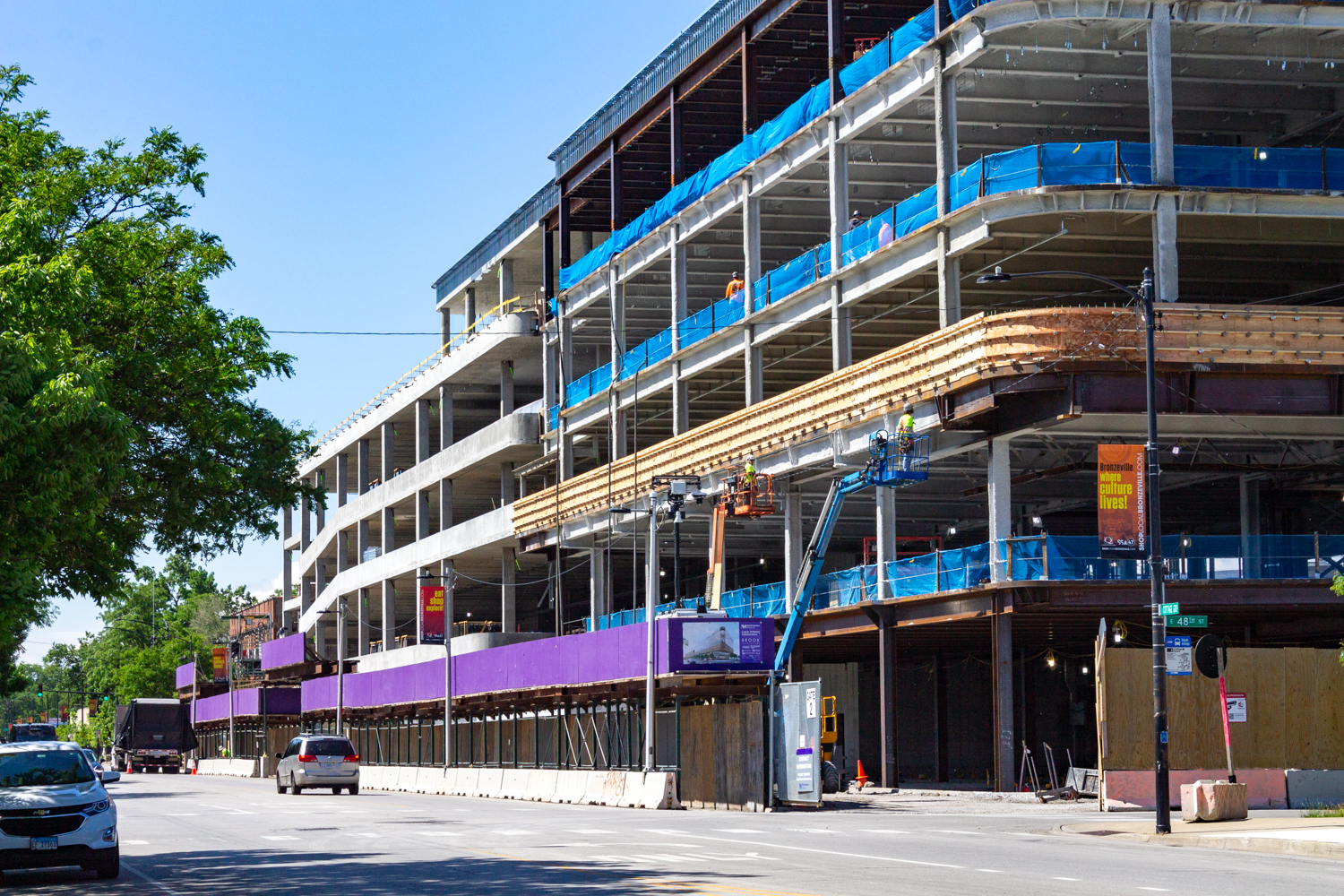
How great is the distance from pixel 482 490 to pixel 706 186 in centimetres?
3595

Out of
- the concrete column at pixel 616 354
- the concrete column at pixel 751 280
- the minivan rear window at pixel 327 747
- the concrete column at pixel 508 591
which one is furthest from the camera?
the concrete column at pixel 508 591

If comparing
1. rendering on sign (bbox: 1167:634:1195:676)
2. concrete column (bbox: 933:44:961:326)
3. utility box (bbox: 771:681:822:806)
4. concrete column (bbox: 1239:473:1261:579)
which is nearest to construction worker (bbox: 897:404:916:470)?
concrete column (bbox: 933:44:961:326)

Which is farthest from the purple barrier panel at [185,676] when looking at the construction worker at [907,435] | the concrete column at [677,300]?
the construction worker at [907,435]

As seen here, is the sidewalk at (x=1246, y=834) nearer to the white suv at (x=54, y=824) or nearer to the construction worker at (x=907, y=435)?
the construction worker at (x=907, y=435)

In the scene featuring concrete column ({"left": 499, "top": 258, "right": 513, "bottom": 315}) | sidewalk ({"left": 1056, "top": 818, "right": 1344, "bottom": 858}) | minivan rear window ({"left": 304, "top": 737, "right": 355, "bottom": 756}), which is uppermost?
concrete column ({"left": 499, "top": 258, "right": 513, "bottom": 315})

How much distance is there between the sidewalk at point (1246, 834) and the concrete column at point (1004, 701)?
31.3 feet

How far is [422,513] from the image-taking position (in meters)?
85.9

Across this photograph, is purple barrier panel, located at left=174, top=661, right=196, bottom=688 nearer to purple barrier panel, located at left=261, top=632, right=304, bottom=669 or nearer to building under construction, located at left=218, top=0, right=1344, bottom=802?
purple barrier panel, located at left=261, top=632, right=304, bottom=669

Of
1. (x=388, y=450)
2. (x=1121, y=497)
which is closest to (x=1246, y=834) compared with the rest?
(x=1121, y=497)

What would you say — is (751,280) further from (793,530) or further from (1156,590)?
(1156,590)

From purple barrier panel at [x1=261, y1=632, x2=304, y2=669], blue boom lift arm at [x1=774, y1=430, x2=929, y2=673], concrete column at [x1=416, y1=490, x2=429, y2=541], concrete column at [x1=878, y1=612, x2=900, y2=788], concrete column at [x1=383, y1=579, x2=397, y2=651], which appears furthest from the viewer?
purple barrier panel at [x1=261, y1=632, x2=304, y2=669]

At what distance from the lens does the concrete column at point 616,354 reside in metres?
64.0

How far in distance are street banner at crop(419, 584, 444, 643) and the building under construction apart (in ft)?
11.0

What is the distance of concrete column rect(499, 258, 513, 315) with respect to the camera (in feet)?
263
